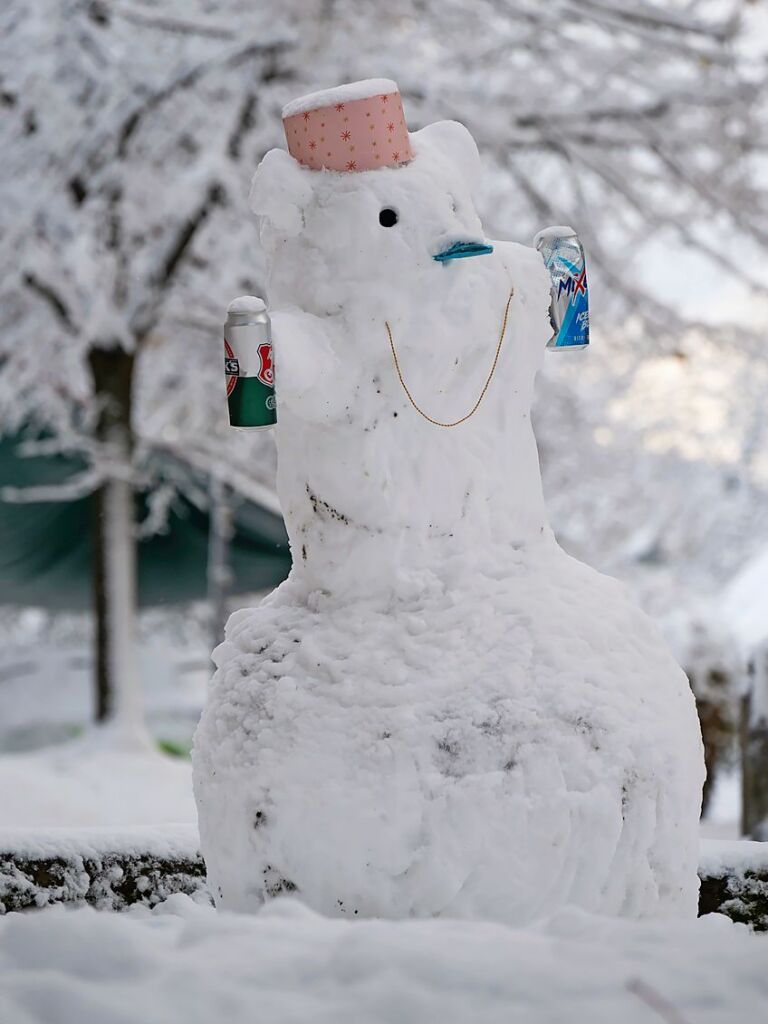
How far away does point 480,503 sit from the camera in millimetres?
1919

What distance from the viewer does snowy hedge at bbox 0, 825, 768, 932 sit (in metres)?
2.18

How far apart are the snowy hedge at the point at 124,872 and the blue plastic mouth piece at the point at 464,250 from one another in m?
1.21

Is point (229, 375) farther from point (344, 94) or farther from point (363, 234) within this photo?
point (344, 94)

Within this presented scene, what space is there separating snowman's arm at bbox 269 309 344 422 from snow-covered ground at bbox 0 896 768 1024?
2.59 ft

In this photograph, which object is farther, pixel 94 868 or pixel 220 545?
pixel 220 545

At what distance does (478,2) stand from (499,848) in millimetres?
5055

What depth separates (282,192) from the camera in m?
1.89

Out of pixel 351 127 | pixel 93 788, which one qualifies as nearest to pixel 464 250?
pixel 351 127

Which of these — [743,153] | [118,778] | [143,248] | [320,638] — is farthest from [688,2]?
[320,638]

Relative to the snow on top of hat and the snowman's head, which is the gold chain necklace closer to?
the snowman's head

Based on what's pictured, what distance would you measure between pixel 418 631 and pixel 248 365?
488 millimetres

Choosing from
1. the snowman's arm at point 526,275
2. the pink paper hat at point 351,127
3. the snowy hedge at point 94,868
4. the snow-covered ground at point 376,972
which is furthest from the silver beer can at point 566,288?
the snowy hedge at point 94,868

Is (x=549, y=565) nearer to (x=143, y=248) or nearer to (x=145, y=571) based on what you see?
(x=143, y=248)

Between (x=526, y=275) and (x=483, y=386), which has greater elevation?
(x=526, y=275)
